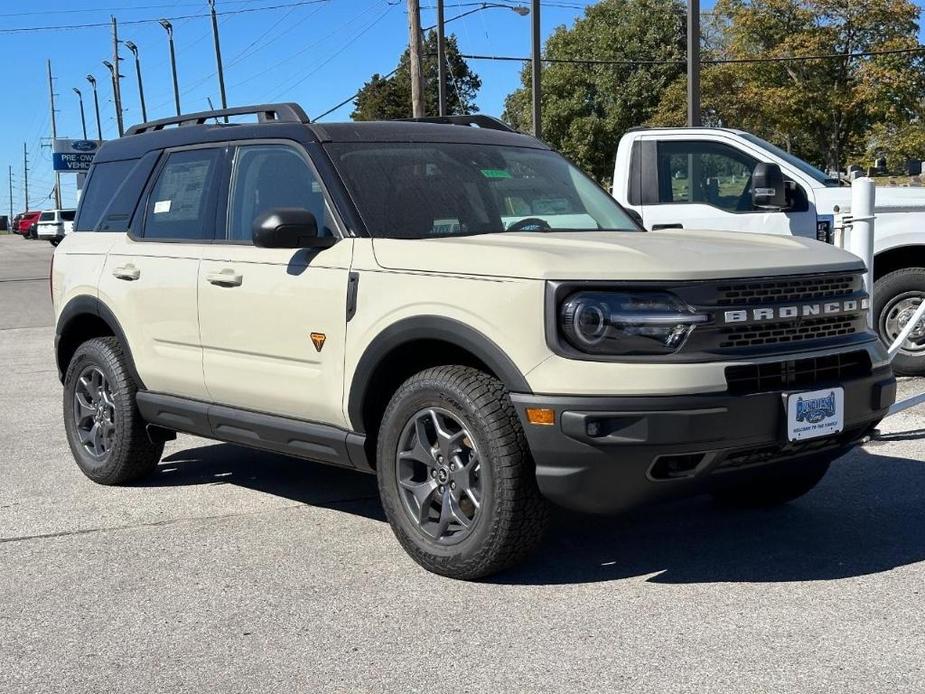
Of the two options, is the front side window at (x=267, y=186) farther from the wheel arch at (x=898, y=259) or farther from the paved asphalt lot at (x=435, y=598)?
the wheel arch at (x=898, y=259)

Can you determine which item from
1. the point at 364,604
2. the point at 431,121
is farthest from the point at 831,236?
the point at 364,604

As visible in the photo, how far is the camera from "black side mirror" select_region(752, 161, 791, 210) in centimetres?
745

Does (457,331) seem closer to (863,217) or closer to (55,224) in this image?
(863,217)

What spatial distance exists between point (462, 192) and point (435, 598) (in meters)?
1.91

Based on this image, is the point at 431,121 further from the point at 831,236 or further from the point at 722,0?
the point at 722,0

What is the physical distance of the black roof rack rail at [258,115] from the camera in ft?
18.1

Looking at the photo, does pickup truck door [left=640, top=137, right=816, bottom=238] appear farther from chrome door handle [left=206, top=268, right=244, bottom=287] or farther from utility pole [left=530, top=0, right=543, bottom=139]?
utility pole [left=530, top=0, right=543, bottom=139]

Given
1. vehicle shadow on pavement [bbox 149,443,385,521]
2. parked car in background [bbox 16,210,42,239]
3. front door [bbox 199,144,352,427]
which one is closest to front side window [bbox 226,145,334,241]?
front door [bbox 199,144,352,427]

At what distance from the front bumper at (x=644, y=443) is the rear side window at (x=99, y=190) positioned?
3.36m

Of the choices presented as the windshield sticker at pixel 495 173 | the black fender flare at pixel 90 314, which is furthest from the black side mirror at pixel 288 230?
the black fender flare at pixel 90 314

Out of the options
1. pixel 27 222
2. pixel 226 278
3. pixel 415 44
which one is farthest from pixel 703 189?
pixel 27 222

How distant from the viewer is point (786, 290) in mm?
4398

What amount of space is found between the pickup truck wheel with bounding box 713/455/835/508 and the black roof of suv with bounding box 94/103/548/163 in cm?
202

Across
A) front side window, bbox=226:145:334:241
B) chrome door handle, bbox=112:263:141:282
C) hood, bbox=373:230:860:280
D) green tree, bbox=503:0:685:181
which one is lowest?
chrome door handle, bbox=112:263:141:282
